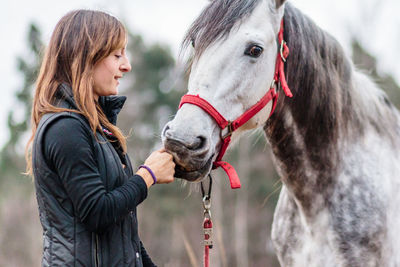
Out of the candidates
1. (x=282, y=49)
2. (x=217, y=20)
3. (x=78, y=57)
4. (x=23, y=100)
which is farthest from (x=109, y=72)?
(x=23, y=100)

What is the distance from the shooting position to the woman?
63.9 inches

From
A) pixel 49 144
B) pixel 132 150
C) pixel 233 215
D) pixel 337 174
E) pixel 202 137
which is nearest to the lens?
pixel 49 144

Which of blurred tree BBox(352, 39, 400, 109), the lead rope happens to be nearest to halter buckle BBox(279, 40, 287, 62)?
the lead rope

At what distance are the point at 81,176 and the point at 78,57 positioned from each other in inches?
21.1

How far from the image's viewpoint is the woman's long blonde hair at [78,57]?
1.80 m

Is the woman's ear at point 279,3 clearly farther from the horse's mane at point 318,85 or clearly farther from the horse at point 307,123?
the horse's mane at point 318,85

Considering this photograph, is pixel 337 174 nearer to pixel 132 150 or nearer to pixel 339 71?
pixel 339 71

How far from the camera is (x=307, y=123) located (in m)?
2.72

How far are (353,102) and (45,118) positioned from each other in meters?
2.03

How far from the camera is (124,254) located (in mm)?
1747

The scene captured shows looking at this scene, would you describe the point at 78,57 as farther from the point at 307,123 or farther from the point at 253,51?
the point at 307,123

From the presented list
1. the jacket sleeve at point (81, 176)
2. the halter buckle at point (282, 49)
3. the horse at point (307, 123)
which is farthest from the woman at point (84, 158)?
the halter buckle at point (282, 49)

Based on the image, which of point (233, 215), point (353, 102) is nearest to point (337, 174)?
point (353, 102)

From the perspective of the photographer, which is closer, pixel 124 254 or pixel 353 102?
pixel 124 254
